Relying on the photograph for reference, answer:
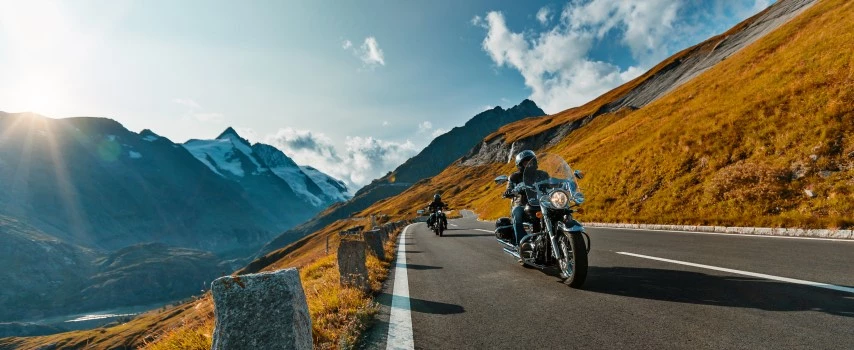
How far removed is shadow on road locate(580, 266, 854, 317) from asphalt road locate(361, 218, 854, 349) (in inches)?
0.5

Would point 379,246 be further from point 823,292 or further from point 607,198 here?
point 607,198

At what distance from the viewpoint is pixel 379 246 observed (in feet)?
41.6

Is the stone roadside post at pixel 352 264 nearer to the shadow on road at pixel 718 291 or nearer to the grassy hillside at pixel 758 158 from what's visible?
the shadow on road at pixel 718 291

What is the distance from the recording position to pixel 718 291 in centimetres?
564

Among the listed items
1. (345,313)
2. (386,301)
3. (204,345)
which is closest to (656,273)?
(386,301)

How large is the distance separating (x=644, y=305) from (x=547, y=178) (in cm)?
318

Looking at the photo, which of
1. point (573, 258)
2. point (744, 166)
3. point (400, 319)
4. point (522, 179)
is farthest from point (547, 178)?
point (744, 166)

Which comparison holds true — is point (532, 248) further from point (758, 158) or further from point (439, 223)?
point (758, 158)

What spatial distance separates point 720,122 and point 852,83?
17.5ft

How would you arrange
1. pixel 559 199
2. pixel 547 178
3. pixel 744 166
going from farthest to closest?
pixel 744 166 → pixel 547 178 → pixel 559 199

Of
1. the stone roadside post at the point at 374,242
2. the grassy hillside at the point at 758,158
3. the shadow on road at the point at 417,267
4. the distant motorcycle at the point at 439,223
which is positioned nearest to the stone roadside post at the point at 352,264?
the shadow on road at the point at 417,267

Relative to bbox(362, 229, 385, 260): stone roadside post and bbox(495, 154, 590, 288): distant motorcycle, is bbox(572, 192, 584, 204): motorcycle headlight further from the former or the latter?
bbox(362, 229, 385, 260): stone roadside post

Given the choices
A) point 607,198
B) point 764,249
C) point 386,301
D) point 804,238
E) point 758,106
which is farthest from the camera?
point 607,198

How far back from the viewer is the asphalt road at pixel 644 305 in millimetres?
4051
